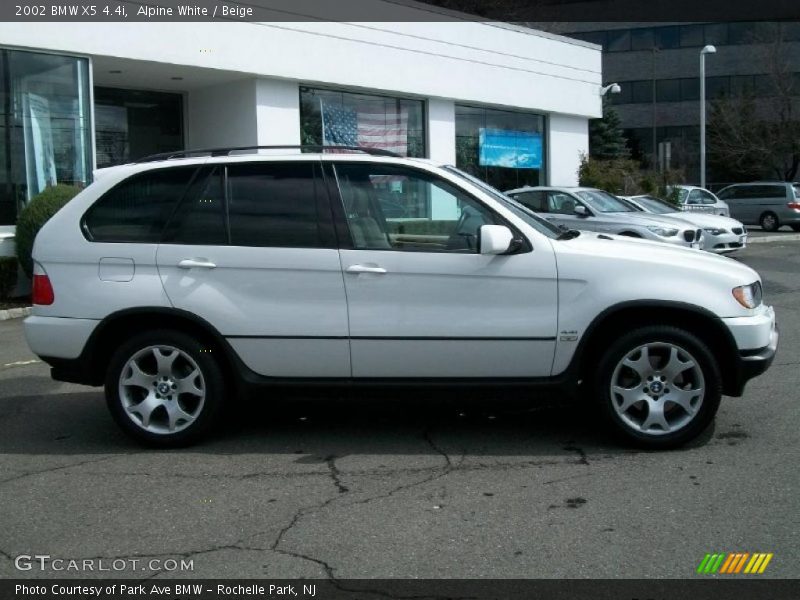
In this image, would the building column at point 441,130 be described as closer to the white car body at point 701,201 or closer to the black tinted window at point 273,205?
the white car body at point 701,201

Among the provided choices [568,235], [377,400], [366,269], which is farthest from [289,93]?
[377,400]

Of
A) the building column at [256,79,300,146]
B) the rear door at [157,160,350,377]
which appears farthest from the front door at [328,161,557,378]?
the building column at [256,79,300,146]

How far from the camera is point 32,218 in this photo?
42.5 ft

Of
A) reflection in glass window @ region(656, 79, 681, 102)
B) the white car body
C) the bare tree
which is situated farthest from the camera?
reflection in glass window @ region(656, 79, 681, 102)

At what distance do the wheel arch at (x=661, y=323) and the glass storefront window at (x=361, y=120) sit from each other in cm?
1292

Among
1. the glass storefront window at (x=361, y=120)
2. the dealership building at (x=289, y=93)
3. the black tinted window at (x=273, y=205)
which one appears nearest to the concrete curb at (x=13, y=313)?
the dealership building at (x=289, y=93)

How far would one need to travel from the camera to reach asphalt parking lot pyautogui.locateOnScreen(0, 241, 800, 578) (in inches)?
158

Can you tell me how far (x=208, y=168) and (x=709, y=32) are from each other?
55.8m

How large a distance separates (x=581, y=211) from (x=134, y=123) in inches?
377

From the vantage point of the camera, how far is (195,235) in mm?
5637

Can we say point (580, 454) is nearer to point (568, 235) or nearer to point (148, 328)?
point (568, 235)

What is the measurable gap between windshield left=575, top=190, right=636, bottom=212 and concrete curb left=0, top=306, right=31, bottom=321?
9.20m

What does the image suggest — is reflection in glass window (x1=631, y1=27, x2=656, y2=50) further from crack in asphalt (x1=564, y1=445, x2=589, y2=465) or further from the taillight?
the taillight
